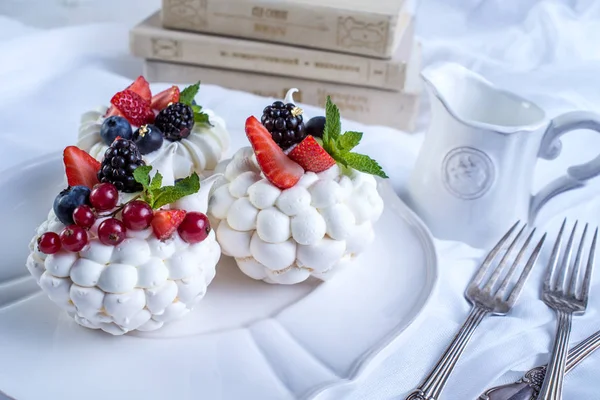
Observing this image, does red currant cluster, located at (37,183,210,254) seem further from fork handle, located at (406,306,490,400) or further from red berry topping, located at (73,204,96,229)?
fork handle, located at (406,306,490,400)

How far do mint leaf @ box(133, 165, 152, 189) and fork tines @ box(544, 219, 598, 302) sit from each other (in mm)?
834

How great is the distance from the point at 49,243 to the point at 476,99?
1.05 meters

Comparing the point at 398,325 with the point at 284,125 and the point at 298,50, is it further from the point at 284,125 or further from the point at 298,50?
the point at 298,50

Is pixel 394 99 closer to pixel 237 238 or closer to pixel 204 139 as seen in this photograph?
pixel 204 139

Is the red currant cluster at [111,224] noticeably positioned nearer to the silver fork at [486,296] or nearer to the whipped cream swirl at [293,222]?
the whipped cream swirl at [293,222]

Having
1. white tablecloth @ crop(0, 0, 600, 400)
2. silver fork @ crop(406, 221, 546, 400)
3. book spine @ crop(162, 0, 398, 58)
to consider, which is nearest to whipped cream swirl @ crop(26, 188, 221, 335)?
white tablecloth @ crop(0, 0, 600, 400)

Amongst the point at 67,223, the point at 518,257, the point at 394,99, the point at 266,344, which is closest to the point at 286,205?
the point at 266,344

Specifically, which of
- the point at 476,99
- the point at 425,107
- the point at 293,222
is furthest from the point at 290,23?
the point at 293,222

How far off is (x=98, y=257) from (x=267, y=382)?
13.6 inches

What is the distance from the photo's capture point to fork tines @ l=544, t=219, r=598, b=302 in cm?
146

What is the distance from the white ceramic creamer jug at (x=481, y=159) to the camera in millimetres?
1533

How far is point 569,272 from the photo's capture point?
1532 mm

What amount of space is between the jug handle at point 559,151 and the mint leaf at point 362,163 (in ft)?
1.39

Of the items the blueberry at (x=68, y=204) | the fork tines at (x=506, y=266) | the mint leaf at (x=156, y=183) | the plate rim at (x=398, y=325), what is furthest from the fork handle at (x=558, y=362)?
the blueberry at (x=68, y=204)
